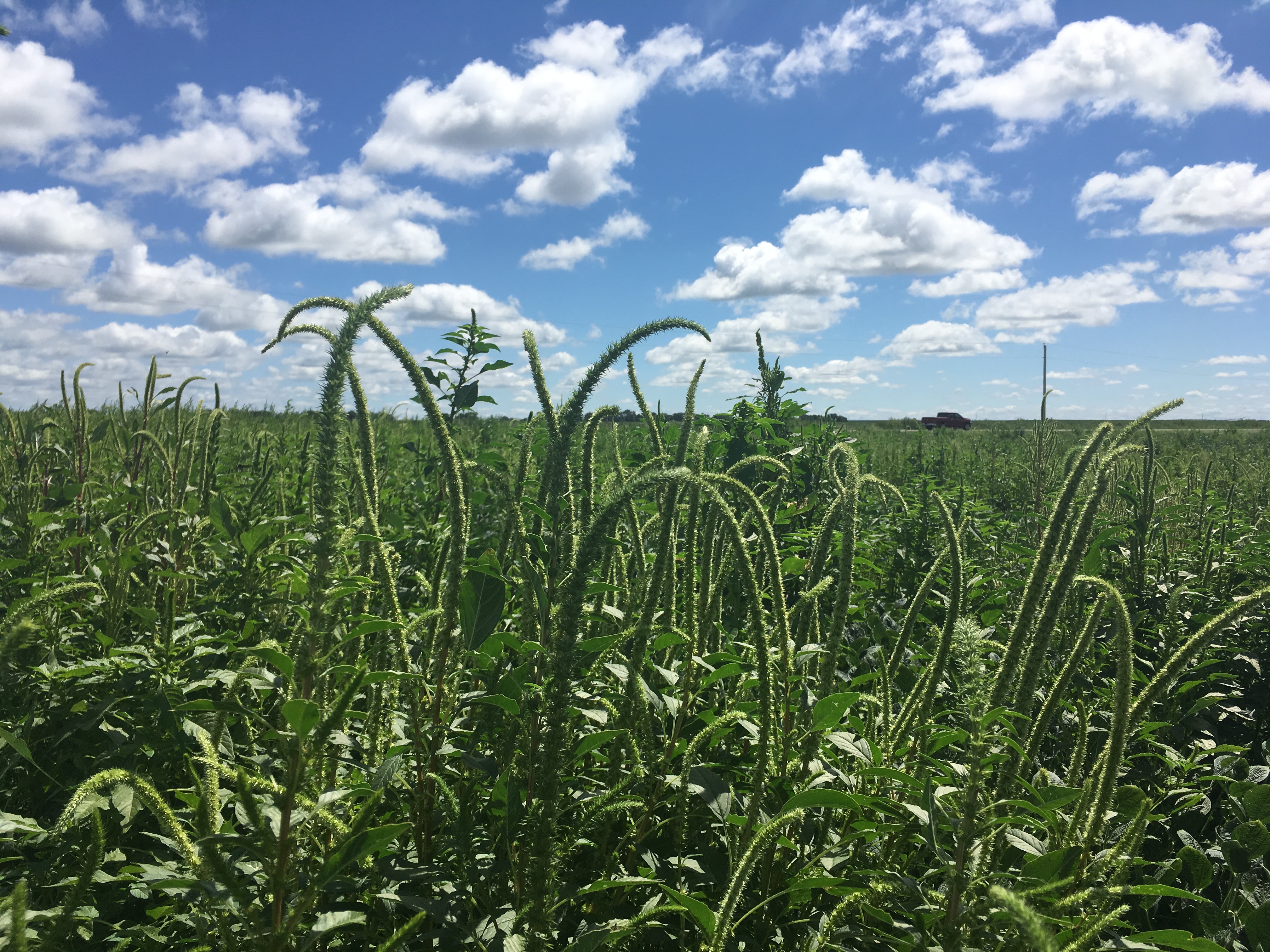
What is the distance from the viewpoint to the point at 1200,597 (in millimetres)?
4176

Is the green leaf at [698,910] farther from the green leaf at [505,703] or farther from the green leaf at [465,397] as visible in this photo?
the green leaf at [465,397]

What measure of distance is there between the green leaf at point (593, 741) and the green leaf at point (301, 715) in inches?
21.8

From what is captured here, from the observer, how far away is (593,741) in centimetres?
149

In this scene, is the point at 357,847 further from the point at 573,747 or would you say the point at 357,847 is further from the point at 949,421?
the point at 949,421

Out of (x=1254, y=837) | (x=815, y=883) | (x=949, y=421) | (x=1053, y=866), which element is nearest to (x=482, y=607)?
(x=815, y=883)

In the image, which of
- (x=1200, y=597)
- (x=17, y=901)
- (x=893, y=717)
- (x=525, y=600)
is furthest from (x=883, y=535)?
(x=17, y=901)

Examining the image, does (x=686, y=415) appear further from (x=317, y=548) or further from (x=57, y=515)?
(x=57, y=515)

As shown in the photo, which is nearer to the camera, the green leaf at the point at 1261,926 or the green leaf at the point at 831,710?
the green leaf at the point at 1261,926

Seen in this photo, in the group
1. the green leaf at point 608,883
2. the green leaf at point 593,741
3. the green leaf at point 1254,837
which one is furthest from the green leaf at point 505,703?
the green leaf at point 1254,837

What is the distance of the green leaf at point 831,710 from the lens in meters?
1.62

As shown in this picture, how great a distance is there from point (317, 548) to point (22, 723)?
1408mm

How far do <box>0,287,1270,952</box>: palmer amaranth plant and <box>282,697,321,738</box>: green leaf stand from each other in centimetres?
1

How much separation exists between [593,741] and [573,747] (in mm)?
157

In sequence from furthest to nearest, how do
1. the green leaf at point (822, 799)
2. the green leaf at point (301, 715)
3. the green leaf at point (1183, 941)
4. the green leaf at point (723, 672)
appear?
the green leaf at point (723, 672) → the green leaf at point (822, 799) → the green leaf at point (1183, 941) → the green leaf at point (301, 715)
